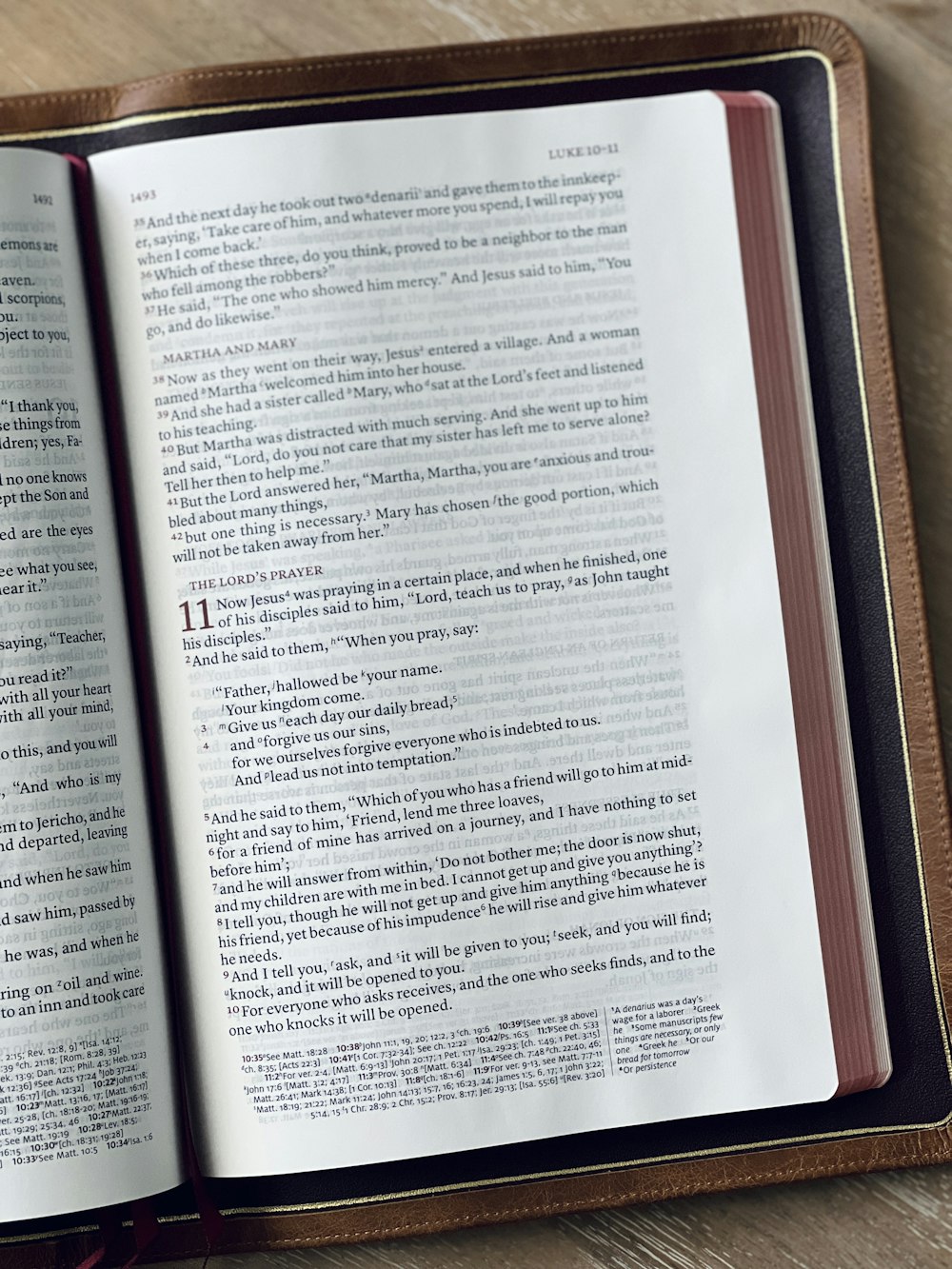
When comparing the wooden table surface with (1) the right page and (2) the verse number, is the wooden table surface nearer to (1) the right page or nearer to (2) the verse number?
(1) the right page

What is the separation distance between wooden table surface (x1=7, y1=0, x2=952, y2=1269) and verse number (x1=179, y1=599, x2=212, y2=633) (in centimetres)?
28

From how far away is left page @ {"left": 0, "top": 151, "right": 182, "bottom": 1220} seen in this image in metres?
0.43

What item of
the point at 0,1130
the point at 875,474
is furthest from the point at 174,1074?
the point at 875,474

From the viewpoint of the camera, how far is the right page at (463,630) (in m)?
0.45

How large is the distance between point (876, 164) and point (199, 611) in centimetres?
42

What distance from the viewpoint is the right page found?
449 mm

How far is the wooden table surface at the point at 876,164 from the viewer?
48 cm

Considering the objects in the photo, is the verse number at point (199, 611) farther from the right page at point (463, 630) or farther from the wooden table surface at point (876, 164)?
the wooden table surface at point (876, 164)

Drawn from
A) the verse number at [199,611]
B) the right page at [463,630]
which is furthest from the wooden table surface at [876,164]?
the verse number at [199,611]

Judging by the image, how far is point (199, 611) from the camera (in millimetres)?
452

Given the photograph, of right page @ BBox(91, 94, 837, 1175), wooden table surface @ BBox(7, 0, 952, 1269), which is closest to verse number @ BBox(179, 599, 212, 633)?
right page @ BBox(91, 94, 837, 1175)

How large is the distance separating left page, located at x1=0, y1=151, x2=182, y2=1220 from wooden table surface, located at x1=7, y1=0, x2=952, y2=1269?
0.34 ft

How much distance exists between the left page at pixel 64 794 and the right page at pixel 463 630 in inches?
0.9

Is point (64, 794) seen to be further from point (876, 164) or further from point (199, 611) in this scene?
point (876, 164)
